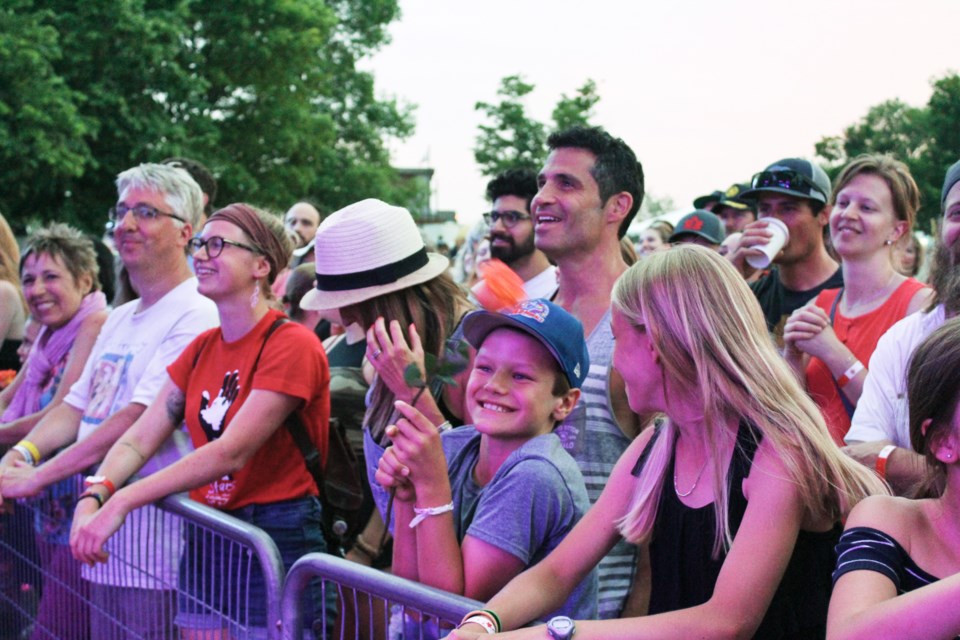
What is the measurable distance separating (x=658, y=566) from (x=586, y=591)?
36 centimetres

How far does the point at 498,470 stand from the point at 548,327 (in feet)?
1.28

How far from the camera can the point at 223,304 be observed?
376 cm

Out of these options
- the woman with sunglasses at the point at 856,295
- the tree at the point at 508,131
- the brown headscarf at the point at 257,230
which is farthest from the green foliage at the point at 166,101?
the woman with sunglasses at the point at 856,295

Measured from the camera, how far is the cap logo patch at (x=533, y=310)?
8.68 ft

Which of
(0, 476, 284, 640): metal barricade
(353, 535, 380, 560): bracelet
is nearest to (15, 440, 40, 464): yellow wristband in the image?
(0, 476, 284, 640): metal barricade

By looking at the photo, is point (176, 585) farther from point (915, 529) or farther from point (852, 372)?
point (915, 529)

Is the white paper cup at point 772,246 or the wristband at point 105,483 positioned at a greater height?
the white paper cup at point 772,246

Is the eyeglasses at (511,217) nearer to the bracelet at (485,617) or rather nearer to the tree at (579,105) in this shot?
the bracelet at (485,617)

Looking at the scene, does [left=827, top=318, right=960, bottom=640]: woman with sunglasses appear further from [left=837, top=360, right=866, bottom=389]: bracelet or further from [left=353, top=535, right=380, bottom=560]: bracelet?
[left=353, top=535, right=380, bottom=560]: bracelet

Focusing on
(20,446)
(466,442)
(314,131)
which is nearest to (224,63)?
(314,131)

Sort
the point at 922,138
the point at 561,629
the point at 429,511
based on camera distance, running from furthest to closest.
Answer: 1. the point at 922,138
2. the point at 429,511
3. the point at 561,629

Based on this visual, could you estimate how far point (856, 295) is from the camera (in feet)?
12.1

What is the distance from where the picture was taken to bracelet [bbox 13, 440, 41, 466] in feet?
14.3

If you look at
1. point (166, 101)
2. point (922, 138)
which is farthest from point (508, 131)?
point (922, 138)
